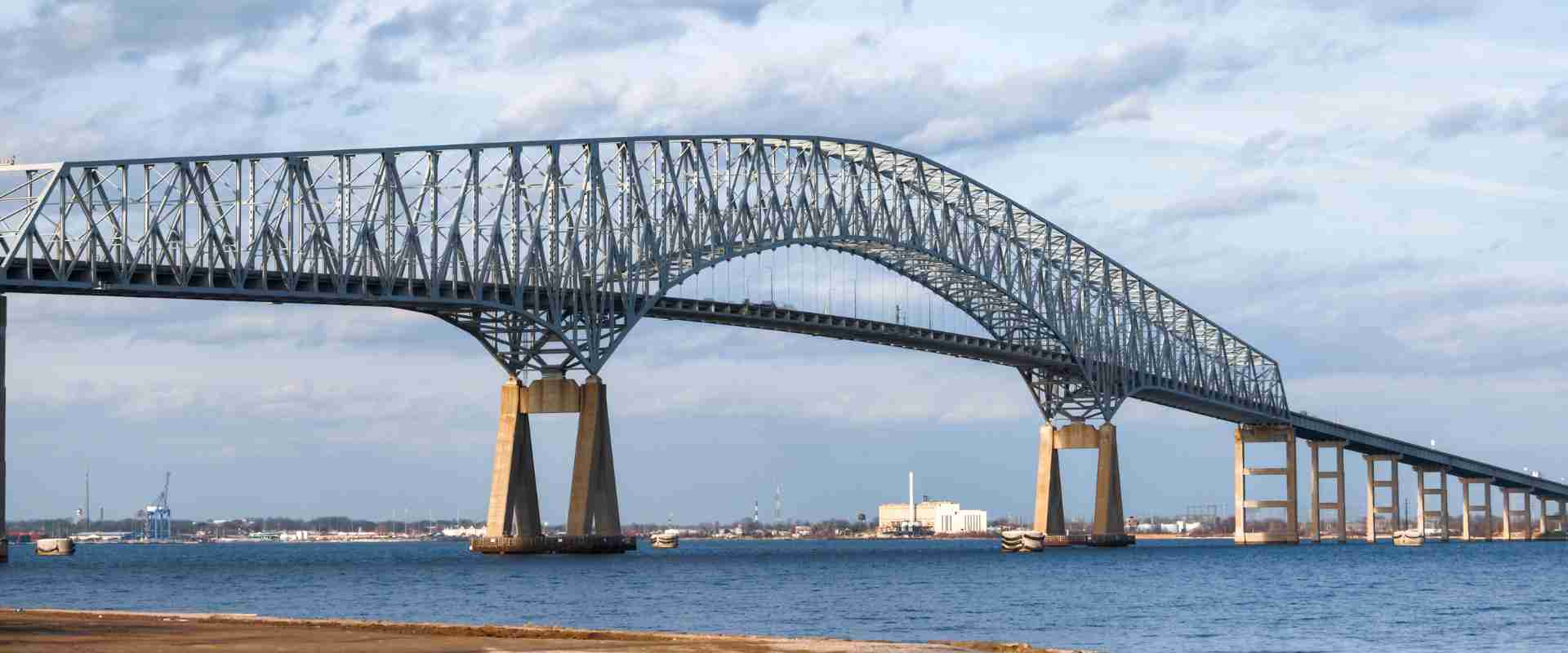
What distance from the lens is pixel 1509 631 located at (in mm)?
52688

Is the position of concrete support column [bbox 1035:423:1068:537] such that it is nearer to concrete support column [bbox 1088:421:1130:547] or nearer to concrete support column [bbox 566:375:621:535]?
concrete support column [bbox 1088:421:1130:547]

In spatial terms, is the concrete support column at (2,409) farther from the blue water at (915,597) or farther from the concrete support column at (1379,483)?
the concrete support column at (1379,483)

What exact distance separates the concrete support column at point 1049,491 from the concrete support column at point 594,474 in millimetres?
50868

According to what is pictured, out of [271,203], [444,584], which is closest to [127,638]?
[444,584]

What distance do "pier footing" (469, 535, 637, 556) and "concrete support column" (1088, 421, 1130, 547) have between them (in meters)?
53.2

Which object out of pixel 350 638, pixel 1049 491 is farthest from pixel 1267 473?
pixel 350 638

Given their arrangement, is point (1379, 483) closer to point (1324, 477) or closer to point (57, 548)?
point (1324, 477)

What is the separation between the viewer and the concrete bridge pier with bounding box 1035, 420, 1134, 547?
141 metres

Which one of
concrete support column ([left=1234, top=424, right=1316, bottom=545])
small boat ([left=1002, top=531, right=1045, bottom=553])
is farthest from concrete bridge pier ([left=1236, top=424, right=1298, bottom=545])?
small boat ([left=1002, top=531, right=1045, bottom=553])

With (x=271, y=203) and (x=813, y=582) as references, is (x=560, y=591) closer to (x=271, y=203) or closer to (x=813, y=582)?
(x=813, y=582)

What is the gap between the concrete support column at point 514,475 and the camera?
94.2m

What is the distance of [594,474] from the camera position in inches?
3725

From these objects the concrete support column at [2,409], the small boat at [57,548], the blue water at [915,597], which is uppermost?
the concrete support column at [2,409]

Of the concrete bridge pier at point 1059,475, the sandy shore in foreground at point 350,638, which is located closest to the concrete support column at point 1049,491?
the concrete bridge pier at point 1059,475
